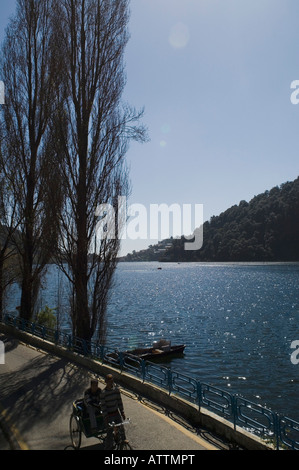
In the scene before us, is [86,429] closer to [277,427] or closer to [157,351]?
[277,427]

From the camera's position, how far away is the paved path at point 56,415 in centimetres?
732

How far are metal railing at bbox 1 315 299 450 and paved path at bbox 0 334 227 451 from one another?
77 centimetres

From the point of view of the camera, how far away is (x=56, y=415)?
883 centimetres

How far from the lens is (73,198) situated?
15.7m

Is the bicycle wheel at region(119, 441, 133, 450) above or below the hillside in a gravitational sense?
below

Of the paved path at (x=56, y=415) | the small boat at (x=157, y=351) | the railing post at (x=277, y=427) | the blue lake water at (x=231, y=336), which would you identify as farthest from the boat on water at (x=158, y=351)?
the railing post at (x=277, y=427)

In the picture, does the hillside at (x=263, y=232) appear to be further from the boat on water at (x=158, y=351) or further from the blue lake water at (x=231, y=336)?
the boat on water at (x=158, y=351)

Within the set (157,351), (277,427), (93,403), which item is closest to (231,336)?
(157,351)

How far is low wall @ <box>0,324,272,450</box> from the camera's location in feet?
24.7

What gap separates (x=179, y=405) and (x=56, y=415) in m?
2.90

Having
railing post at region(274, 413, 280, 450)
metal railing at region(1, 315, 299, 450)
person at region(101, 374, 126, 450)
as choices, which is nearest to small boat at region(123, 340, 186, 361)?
metal railing at region(1, 315, 299, 450)

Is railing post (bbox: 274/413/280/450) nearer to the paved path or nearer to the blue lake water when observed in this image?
the paved path

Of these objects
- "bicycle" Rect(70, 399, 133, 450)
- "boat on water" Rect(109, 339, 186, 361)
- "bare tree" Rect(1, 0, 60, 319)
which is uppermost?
"bare tree" Rect(1, 0, 60, 319)

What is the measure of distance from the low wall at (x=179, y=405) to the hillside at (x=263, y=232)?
155 m
